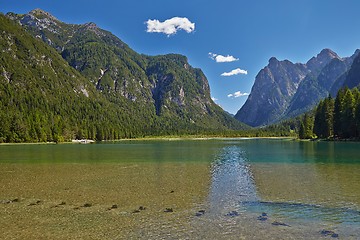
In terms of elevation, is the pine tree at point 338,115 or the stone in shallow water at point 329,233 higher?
the pine tree at point 338,115

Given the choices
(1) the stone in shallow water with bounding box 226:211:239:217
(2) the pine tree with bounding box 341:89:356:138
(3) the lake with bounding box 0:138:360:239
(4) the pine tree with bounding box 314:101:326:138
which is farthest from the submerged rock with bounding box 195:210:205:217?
(4) the pine tree with bounding box 314:101:326:138

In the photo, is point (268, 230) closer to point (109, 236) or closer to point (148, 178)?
point (109, 236)

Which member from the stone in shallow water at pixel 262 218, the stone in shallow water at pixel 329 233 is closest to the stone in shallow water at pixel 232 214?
the stone in shallow water at pixel 262 218

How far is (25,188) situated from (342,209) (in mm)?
27957

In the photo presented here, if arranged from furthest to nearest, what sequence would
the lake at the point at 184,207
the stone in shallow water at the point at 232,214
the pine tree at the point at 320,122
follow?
the pine tree at the point at 320,122 → the stone in shallow water at the point at 232,214 → the lake at the point at 184,207

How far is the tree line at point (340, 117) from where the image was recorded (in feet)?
352

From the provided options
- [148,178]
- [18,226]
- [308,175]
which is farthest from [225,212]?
[308,175]

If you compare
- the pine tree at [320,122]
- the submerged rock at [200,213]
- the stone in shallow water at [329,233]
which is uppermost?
the pine tree at [320,122]

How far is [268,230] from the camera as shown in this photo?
57.1 feet

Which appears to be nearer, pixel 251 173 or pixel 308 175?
pixel 308 175

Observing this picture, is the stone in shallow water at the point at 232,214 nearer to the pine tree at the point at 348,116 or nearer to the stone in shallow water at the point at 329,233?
the stone in shallow water at the point at 329,233

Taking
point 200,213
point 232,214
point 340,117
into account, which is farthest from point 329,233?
point 340,117

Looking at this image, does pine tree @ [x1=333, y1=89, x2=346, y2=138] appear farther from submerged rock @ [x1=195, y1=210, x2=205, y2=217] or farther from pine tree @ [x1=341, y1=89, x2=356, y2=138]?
submerged rock @ [x1=195, y1=210, x2=205, y2=217]

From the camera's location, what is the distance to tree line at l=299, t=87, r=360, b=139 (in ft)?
352
